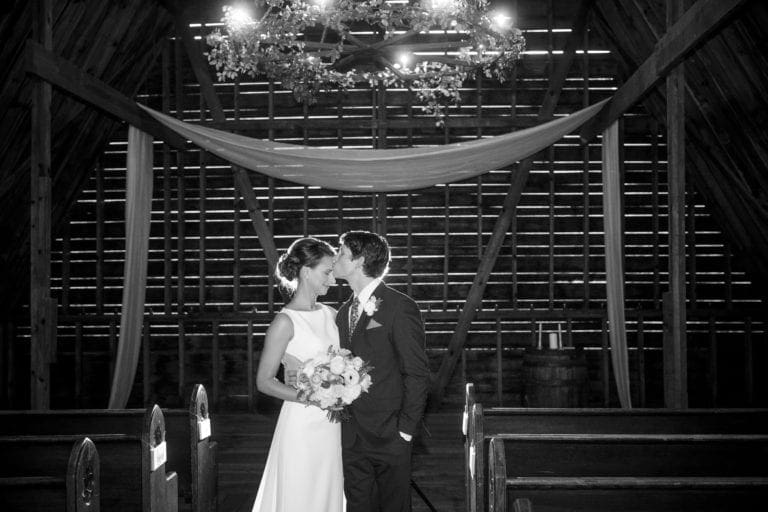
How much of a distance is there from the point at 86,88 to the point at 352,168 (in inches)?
86.0

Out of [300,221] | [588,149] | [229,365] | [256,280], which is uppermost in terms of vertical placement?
[588,149]

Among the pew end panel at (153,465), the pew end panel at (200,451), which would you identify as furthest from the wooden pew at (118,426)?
the pew end panel at (153,465)

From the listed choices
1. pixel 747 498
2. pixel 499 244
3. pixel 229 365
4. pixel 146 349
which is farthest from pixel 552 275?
pixel 747 498

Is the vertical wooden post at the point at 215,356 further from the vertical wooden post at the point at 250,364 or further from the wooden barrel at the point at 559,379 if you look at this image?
the wooden barrel at the point at 559,379

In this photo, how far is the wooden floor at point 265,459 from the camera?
15.0 feet

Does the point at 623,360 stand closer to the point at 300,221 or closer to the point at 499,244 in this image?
the point at 499,244

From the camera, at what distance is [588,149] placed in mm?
7844

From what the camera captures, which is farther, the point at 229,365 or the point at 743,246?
the point at 229,365

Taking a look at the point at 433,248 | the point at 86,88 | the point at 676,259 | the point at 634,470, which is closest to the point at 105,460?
the point at 634,470

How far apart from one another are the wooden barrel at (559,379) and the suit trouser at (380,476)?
4218 millimetres

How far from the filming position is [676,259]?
15.0ft

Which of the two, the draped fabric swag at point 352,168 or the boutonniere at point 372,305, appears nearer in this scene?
the boutonniere at point 372,305

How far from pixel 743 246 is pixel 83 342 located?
7202 mm

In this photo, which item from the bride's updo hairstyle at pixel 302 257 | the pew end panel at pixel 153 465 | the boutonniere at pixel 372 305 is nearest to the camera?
the pew end panel at pixel 153 465
